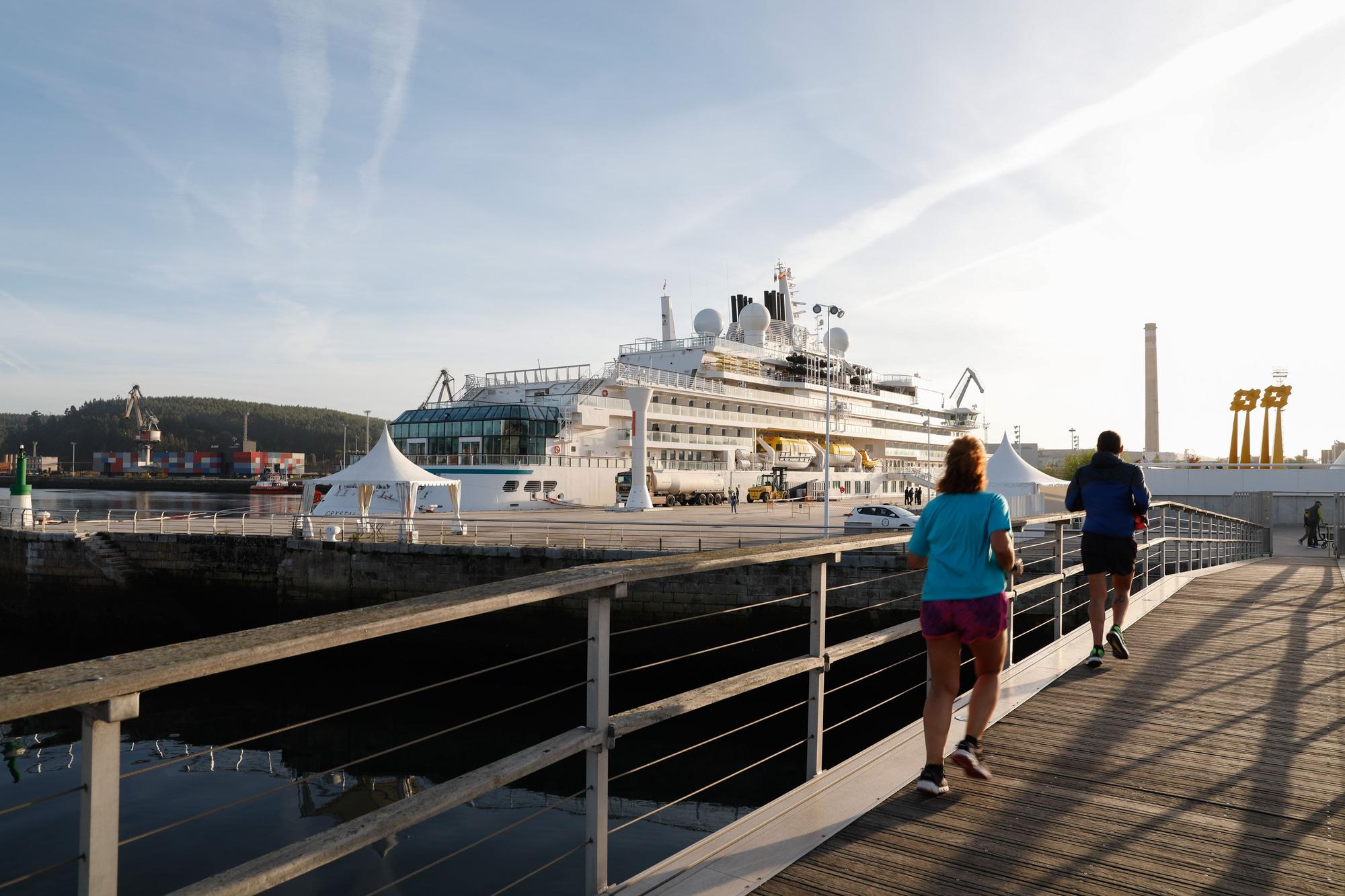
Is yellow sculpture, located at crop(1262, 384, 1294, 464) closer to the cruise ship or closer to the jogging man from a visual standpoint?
the cruise ship

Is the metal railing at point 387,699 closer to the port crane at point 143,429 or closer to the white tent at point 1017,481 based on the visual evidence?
the white tent at point 1017,481

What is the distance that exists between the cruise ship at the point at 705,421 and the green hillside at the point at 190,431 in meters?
128

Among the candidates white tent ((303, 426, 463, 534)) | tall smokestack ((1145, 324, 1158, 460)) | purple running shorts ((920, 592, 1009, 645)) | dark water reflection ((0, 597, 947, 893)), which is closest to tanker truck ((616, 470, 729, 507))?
white tent ((303, 426, 463, 534))

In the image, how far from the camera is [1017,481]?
32.5m

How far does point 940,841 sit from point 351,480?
2607 centimetres

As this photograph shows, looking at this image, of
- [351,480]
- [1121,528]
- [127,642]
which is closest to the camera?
[1121,528]

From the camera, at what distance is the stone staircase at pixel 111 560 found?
80.9 feet

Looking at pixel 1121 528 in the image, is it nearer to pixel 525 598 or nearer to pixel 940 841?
pixel 940 841

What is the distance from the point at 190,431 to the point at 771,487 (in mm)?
171377

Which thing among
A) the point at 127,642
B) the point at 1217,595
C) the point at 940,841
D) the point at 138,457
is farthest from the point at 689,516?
the point at 138,457

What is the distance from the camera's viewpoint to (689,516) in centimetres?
3653

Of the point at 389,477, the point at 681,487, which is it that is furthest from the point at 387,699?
the point at 681,487

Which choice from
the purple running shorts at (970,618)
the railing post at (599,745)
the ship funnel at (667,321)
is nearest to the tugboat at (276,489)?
the ship funnel at (667,321)

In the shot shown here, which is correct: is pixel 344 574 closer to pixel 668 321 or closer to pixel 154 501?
pixel 668 321
